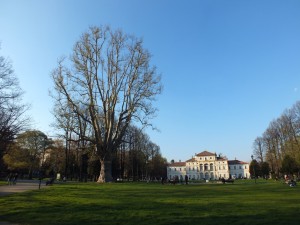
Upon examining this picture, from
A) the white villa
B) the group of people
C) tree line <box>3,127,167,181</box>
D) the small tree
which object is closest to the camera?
the group of people

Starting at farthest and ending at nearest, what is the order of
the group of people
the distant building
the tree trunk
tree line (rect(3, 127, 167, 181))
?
the distant building < tree line (rect(3, 127, 167, 181)) < the tree trunk < the group of people

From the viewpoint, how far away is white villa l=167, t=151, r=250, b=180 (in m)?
159

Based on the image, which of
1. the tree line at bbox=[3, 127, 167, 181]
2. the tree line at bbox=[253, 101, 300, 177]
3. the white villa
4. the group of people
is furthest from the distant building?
the group of people

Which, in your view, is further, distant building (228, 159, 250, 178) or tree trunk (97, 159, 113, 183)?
distant building (228, 159, 250, 178)

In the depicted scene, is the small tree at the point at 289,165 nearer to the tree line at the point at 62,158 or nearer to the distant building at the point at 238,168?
the tree line at the point at 62,158

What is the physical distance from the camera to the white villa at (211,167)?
159 m

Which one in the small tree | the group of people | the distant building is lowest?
the group of people

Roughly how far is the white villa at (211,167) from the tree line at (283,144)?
71629 mm

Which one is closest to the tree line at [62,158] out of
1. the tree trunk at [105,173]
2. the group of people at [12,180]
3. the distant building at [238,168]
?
the tree trunk at [105,173]

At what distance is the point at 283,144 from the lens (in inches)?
2559

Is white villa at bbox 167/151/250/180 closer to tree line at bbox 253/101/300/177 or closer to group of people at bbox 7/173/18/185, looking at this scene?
tree line at bbox 253/101/300/177

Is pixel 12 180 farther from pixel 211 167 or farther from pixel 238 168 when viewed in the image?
pixel 238 168

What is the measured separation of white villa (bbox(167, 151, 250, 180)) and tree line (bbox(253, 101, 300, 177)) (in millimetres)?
71629

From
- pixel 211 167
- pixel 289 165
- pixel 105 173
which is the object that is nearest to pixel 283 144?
pixel 289 165
